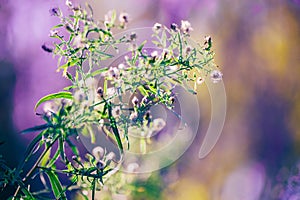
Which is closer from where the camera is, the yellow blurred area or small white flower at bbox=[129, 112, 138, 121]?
small white flower at bbox=[129, 112, 138, 121]

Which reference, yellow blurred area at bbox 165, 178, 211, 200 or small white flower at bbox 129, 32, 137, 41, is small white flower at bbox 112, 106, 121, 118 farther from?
yellow blurred area at bbox 165, 178, 211, 200

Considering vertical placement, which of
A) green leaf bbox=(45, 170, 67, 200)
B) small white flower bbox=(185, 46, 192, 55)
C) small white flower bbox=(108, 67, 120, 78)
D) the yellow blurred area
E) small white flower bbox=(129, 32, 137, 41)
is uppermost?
small white flower bbox=(129, 32, 137, 41)

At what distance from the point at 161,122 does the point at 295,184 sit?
0.72 metres

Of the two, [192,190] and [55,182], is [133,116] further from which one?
[192,190]

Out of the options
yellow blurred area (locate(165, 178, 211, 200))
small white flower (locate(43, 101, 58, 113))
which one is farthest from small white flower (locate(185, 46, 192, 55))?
yellow blurred area (locate(165, 178, 211, 200))

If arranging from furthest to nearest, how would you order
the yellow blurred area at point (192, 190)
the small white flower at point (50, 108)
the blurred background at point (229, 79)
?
the blurred background at point (229, 79) → the yellow blurred area at point (192, 190) → the small white flower at point (50, 108)

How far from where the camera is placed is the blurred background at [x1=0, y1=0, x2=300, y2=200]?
5.01 ft

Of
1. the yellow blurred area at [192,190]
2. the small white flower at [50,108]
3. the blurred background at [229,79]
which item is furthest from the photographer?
the blurred background at [229,79]

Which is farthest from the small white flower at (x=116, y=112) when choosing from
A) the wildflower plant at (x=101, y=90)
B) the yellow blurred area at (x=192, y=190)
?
the yellow blurred area at (x=192, y=190)

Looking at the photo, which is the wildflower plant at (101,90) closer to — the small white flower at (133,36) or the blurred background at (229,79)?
the small white flower at (133,36)

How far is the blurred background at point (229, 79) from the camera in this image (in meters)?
1.53

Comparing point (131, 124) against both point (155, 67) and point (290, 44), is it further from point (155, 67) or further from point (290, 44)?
point (290, 44)

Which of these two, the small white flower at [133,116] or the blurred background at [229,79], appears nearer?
the small white flower at [133,116]

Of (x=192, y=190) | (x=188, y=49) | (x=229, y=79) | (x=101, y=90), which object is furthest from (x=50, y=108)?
(x=229, y=79)
